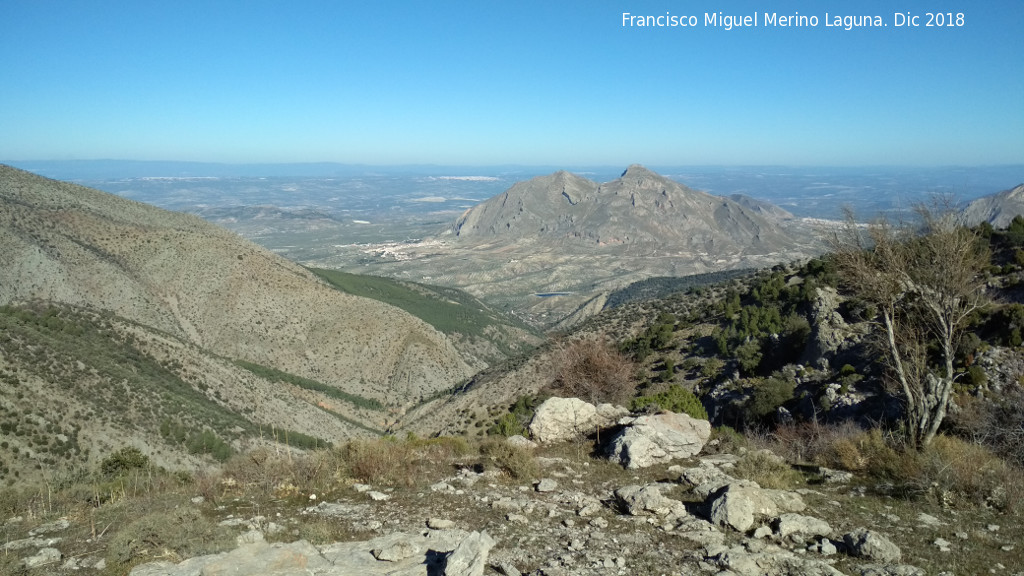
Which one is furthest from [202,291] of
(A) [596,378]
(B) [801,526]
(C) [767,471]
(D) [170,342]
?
(B) [801,526]

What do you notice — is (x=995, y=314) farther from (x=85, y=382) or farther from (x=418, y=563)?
(x=85, y=382)

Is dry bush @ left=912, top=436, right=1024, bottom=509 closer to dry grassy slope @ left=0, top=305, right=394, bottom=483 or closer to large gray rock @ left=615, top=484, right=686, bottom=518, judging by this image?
large gray rock @ left=615, top=484, right=686, bottom=518

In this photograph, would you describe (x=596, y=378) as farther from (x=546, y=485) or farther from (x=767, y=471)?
(x=546, y=485)

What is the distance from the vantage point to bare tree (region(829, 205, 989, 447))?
12.7 metres

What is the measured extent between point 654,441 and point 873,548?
5462mm

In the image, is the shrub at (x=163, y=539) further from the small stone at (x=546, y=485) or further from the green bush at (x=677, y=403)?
the green bush at (x=677, y=403)

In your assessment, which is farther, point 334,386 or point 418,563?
point 334,386

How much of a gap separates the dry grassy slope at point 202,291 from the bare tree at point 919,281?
4569 centimetres

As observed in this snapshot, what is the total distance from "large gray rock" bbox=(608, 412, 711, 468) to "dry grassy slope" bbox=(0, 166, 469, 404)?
44.0 metres

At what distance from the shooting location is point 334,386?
52.2m

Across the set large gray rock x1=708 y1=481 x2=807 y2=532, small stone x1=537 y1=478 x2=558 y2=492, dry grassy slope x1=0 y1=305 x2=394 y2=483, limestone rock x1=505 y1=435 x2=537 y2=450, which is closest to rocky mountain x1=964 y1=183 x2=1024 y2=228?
dry grassy slope x1=0 y1=305 x2=394 y2=483

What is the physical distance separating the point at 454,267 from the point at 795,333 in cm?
16114

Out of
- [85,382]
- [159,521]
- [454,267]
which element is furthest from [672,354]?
[454,267]

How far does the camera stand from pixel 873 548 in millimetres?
6922
